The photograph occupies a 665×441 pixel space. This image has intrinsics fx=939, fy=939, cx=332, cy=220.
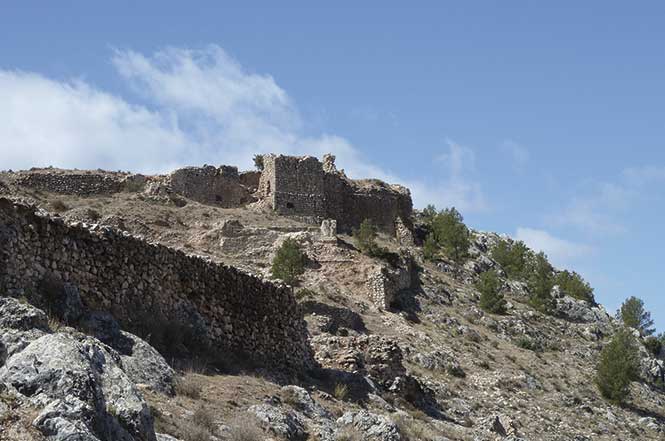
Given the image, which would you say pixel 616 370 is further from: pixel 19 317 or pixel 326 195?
pixel 19 317

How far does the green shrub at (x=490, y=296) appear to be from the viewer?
40531 mm

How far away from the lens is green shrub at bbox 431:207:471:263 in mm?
49250

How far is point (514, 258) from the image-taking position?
53938 mm

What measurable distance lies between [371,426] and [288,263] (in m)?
21.5

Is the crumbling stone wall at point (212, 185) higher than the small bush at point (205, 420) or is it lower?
higher

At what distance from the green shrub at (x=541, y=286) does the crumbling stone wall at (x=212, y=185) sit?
15430mm

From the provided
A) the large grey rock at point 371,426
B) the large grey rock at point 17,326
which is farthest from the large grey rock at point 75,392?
the large grey rock at point 371,426

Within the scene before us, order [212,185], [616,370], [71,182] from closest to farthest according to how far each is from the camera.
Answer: [616,370]
[71,182]
[212,185]

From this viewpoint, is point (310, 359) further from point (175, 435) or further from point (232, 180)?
point (232, 180)

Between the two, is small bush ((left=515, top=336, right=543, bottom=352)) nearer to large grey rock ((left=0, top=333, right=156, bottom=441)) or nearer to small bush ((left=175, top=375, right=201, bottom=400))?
small bush ((left=175, top=375, right=201, bottom=400))

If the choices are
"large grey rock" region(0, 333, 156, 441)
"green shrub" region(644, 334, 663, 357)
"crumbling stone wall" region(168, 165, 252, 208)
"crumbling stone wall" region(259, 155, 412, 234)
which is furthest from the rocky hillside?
"green shrub" region(644, 334, 663, 357)

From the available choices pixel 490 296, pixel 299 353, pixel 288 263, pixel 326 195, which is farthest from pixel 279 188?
pixel 299 353

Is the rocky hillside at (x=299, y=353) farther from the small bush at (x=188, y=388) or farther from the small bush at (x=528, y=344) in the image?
the small bush at (x=528, y=344)

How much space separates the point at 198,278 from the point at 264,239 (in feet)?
76.8
